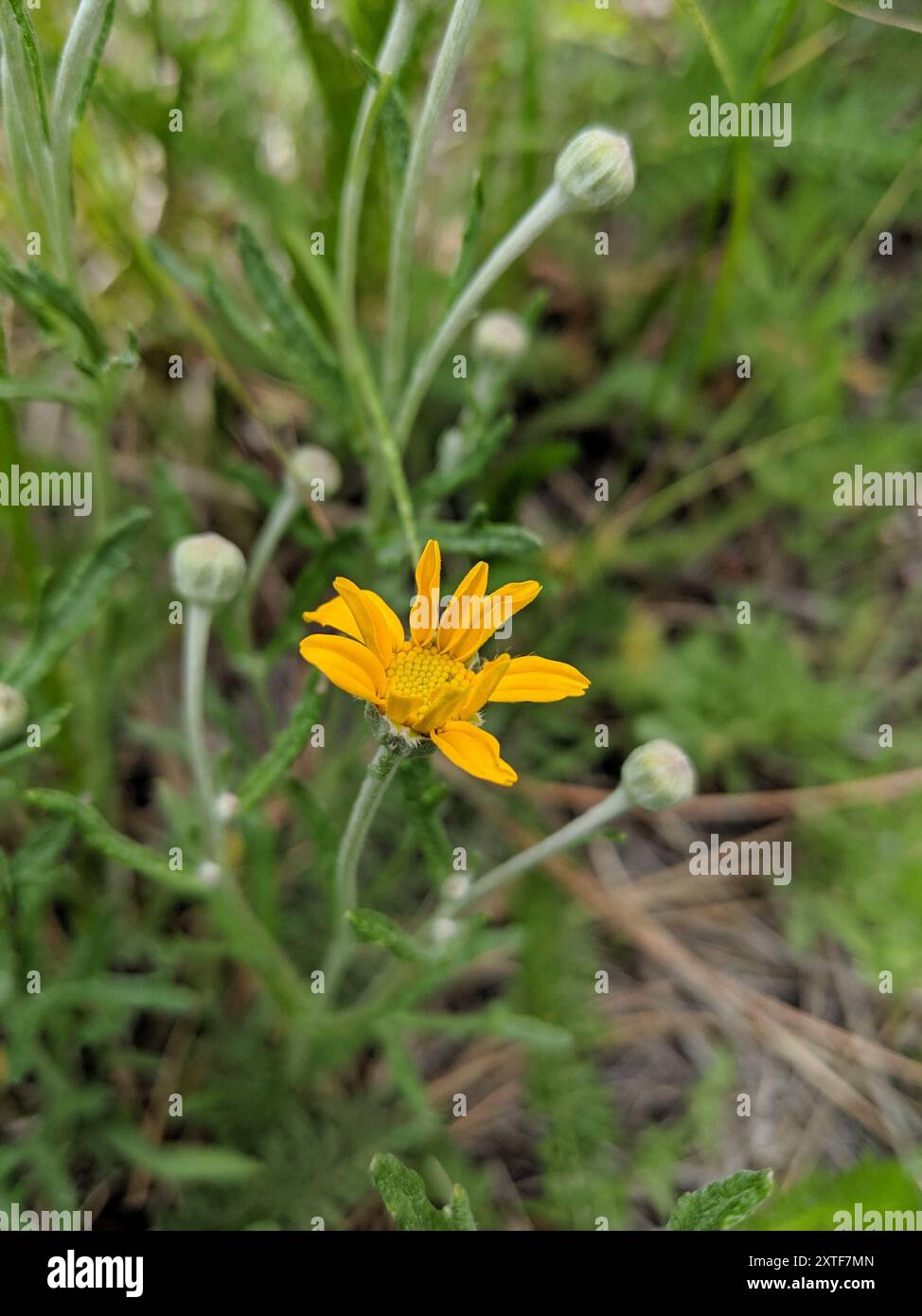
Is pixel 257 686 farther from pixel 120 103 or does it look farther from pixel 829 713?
pixel 829 713

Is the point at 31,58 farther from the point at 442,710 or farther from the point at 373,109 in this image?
the point at 442,710

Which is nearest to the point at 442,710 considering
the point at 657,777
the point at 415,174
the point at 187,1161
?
the point at 657,777

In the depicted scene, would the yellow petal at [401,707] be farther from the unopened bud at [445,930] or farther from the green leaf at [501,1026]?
the green leaf at [501,1026]

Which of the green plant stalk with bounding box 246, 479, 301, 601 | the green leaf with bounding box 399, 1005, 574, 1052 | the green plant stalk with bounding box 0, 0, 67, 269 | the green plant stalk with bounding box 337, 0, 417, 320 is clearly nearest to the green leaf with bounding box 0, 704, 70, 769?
the green plant stalk with bounding box 246, 479, 301, 601

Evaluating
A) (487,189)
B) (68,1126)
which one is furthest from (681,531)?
(68,1126)

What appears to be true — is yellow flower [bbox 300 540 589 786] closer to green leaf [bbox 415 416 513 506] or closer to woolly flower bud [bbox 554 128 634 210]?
green leaf [bbox 415 416 513 506]

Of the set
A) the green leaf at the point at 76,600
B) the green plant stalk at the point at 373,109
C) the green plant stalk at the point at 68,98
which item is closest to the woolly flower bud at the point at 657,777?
the green leaf at the point at 76,600
